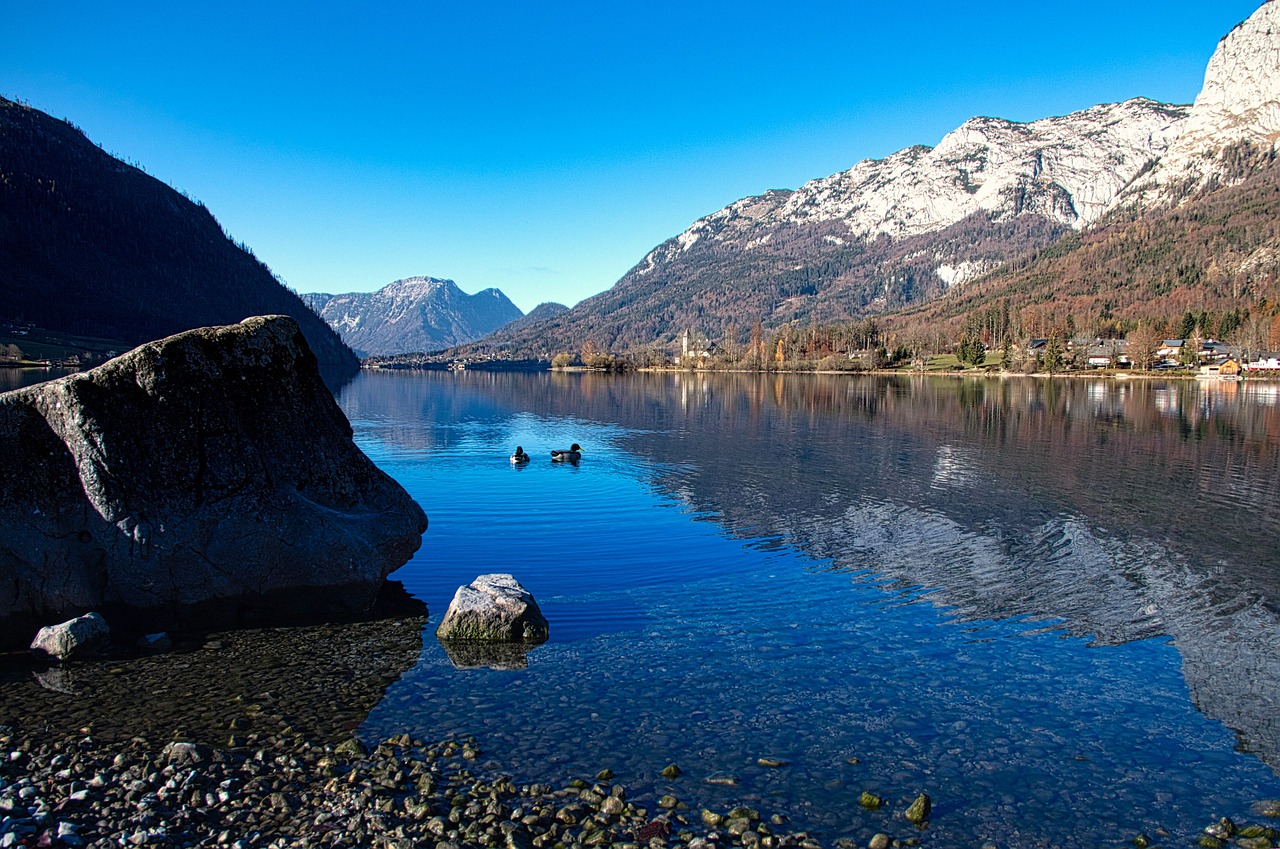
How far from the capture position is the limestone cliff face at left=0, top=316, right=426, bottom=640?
15.9m

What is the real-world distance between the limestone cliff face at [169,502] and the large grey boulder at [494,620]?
331 centimetres

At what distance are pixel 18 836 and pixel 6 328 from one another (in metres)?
243

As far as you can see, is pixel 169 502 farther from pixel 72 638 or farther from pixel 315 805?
pixel 315 805

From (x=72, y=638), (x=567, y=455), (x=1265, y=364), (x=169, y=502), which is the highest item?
(x=1265, y=364)

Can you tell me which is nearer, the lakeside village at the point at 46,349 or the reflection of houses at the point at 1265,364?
the lakeside village at the point at 46,349

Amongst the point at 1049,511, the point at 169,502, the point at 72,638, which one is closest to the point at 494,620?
the point at 169,502

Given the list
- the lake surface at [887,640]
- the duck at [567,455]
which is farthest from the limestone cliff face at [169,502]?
the duck at [567,455]

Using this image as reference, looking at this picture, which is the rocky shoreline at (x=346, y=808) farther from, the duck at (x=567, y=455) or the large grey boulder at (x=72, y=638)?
the duck at (x=567, y=455)

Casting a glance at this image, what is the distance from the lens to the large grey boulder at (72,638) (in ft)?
48.3

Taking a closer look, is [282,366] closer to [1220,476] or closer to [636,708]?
[636,708]

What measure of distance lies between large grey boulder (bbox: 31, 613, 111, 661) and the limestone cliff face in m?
0.96

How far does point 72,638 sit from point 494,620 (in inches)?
332

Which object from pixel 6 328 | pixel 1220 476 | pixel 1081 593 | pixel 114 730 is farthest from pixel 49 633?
pixel 6 328

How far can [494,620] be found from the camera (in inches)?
634
